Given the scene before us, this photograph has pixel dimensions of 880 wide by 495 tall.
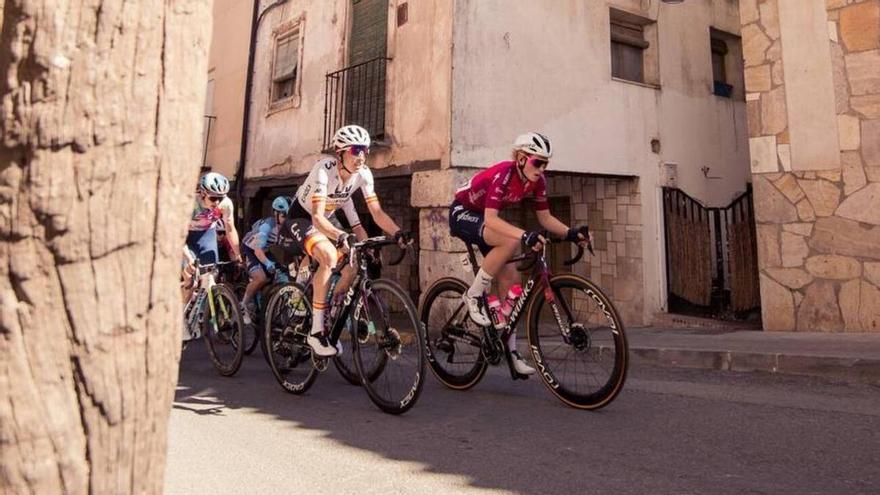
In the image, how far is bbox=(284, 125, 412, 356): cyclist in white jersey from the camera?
162 inches

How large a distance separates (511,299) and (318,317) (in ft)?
4.29

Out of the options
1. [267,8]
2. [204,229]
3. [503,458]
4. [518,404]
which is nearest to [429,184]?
[204,229]

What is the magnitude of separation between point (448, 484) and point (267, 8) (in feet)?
38.3

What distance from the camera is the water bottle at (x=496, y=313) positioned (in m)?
4.06

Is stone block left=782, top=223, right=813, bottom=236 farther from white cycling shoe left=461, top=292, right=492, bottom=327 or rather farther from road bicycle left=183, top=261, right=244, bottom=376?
road bicycle left=183, top=261, right=244, bottom=376

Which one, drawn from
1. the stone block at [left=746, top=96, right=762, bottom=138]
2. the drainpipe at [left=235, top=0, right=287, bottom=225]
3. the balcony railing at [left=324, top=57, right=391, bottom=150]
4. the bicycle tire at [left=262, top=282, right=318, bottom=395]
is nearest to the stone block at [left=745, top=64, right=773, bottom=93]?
the stone block at [left=746, top=96, right=762, bottom=138]

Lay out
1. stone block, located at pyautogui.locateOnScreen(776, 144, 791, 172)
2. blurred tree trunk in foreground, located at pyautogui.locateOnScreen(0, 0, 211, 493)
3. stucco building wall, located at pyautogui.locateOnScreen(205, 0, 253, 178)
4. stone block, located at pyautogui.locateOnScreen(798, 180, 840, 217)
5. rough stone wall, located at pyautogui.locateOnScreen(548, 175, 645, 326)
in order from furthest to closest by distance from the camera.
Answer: stucco building wall, located at pyautogui.locateOnScreen(205, 0, 253, 178)
rough stone wall, located at pyautogui.locateOnScreen(548, 175, 645, 326)
stone block, located at pyautogui.locateOnScreen(776, 144, 791, 172)
stone block, located at pyautogui.locateOnScreen(798, 180, 840, 217)
blurred tree trunk in foreground, located at pyautogui.locateOnScreen(0, 0, 211, 493)

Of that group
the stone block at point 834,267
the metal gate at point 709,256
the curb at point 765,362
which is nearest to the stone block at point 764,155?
the stone block at point 834,267

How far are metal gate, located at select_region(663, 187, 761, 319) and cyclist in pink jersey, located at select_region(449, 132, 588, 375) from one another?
5.49 m

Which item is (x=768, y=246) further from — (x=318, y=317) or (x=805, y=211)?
(x=318, y=317)

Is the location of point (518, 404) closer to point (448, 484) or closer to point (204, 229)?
point (448, 484)

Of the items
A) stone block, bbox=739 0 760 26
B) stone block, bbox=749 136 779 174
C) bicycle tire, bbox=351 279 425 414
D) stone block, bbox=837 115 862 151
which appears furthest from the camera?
stone block, bbox=739 0 760 26

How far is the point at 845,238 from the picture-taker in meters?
6.34

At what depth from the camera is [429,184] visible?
792 cm
